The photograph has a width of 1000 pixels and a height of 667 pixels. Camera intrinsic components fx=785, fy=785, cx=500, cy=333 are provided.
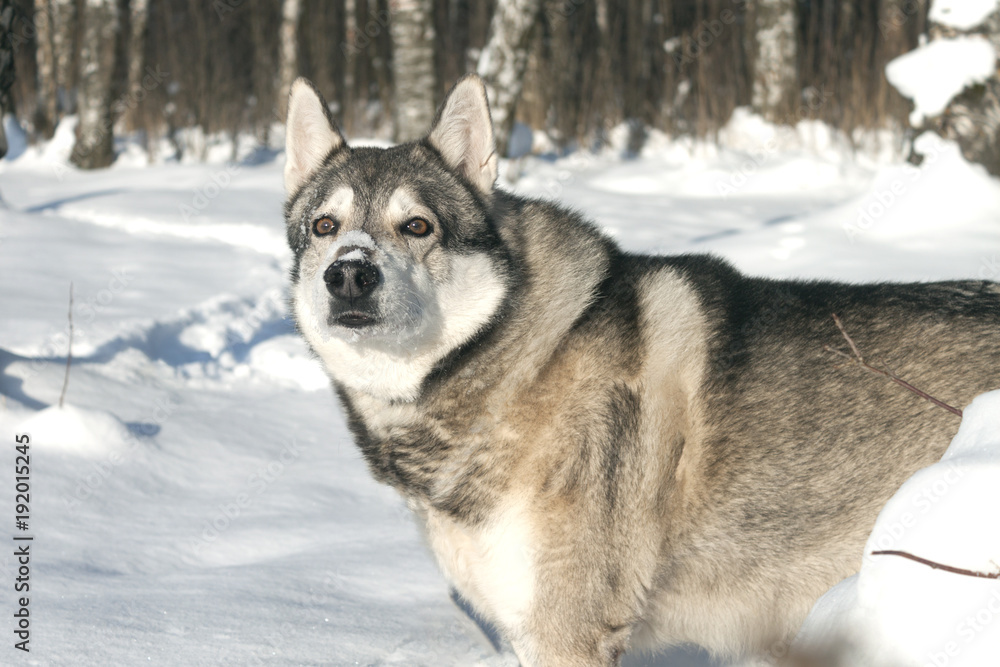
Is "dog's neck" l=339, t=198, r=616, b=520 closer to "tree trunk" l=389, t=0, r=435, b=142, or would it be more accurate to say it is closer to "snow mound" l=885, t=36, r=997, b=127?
"snow mound" l=885, t=36, r=997, b=127

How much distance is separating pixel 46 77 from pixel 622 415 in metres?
15.1

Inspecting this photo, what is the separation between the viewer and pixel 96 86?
32.2 feet

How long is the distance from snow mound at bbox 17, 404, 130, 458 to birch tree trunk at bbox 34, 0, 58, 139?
11.7 m

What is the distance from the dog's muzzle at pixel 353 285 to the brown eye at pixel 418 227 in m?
0.24

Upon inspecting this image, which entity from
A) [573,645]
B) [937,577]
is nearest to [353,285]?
[573,645]

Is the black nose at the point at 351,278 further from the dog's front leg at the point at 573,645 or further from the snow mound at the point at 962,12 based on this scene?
the snow mound at the point at 962,12

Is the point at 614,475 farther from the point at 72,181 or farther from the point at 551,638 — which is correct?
the point at 72,181

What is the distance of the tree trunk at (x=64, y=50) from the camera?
1262 centimetres

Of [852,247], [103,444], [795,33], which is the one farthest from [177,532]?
[795,33]

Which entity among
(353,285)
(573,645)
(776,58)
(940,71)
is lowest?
(573,645)

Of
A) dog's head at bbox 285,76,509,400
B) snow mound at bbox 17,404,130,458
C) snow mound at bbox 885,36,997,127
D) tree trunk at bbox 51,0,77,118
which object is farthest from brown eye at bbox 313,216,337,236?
tree trunk at bbox 51,0,77,118

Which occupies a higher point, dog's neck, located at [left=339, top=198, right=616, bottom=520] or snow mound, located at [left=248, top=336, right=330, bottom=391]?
dog's neck, located at [left=339, top=198, right=616, bottom=520]

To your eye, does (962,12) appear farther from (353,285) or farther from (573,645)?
(573,645)

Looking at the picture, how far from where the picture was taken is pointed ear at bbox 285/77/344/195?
2.56 metres
